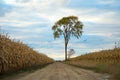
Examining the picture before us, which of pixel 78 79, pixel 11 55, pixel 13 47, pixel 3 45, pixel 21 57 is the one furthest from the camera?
pixel 21 57

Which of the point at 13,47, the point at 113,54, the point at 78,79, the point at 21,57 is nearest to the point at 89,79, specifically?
the point at 78,79

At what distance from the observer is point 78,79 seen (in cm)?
1858

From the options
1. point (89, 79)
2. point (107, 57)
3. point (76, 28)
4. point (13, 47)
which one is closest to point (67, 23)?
point (76, 28)

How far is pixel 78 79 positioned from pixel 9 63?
8.68 meters

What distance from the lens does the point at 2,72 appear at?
24.6m

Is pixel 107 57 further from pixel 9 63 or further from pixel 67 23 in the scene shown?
pixel 67 23

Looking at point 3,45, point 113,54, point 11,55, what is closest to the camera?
point 3,45

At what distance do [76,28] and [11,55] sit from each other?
68.5m

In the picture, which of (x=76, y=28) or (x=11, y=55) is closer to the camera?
(x=11, y=55)

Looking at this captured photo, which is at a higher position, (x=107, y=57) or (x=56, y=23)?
(x=56, y=23)

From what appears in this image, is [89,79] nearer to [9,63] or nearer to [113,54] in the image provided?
[9,63]

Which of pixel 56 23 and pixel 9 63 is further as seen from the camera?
pixel 56 23

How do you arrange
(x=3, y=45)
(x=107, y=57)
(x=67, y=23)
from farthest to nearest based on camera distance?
(x=67, y=23)
(x=107, y=57)
(x=3, y=45)

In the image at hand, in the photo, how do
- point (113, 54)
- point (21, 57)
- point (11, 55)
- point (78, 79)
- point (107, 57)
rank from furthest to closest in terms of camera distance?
point (107, 57) < point (113, 54) < point (21, 57) < point (11, 55) < point (78, 79)
